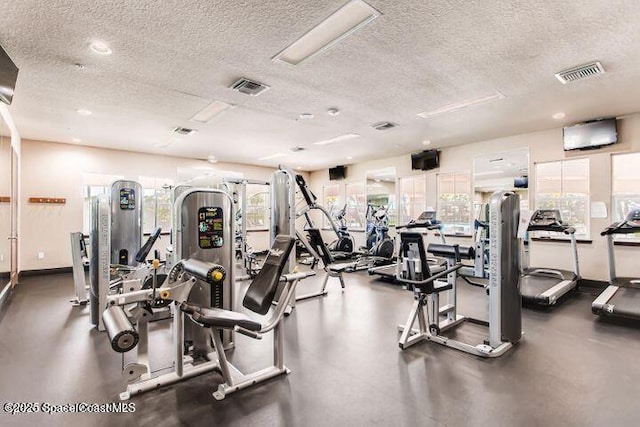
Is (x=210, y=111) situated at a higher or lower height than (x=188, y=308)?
higher

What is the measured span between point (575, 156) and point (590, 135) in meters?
0.43

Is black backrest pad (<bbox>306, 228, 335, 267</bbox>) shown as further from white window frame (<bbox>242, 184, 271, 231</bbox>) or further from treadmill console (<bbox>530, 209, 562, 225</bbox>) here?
white window frame (<bbox>242, 184, 271, 231</bbox>)

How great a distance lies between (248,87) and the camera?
13.0 ft

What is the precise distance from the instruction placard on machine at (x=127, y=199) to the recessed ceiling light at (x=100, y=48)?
2464 mm

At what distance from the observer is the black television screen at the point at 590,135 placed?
17.1ft

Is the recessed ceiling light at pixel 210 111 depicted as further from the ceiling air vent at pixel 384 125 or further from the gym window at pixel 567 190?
the gym window at pixel 567 190

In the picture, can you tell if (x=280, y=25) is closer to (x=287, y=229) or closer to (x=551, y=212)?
(x=287, y=229)

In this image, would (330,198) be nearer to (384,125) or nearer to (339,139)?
(339,139)

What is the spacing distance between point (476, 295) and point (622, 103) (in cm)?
346

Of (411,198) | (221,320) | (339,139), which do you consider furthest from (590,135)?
(221,320)

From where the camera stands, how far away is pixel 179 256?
9.16ft

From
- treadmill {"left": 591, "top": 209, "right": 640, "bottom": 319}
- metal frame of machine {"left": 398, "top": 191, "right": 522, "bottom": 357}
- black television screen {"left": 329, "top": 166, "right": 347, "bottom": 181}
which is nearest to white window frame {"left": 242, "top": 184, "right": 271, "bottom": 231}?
black television screen {"left": 329, "top": 166, "right": 347, "bottom": 181}

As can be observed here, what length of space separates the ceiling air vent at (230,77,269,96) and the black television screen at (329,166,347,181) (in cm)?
617

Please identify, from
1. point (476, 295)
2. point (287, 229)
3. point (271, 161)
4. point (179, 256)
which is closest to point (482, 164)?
point (476, 295)
